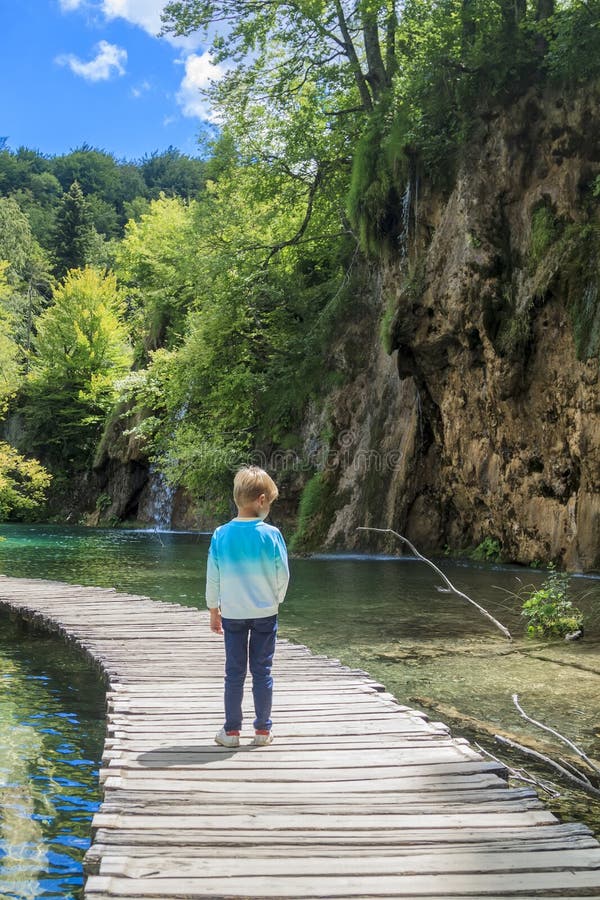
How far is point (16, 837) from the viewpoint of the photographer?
4.74 m

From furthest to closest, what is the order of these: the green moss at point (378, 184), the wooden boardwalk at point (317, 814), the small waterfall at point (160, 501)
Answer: the small waterfall at point (160, 501), the green moss at point (378, 184), the wooden boardwalk at point (317, 814)

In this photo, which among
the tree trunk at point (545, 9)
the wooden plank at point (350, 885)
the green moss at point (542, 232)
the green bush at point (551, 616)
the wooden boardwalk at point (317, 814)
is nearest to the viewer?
the wooden plank at point (350, 885)

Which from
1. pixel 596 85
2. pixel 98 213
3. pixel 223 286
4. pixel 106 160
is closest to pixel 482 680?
pixel 596 85

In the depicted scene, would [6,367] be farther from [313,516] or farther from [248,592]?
[248,592]

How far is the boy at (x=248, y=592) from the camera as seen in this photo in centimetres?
532

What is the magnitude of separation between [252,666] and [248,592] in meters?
0.48

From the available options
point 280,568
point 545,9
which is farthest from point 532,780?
point 545,9

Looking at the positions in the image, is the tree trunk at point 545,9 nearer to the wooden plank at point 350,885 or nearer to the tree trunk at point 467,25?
the tree trunk at point 467,25

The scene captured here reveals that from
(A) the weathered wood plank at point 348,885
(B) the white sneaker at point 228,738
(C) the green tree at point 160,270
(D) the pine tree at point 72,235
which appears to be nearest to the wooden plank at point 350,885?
(A) the weathered wood plank at point 348,885

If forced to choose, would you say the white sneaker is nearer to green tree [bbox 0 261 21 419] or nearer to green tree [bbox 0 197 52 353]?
green tree [bbox 0 261 21 419]

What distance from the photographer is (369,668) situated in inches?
356

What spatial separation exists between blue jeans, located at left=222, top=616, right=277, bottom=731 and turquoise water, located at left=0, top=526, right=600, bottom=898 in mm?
1014

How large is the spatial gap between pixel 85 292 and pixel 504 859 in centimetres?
4692

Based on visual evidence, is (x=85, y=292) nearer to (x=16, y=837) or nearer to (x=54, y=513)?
(x=54, y=513)
